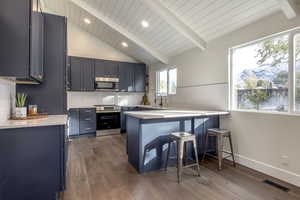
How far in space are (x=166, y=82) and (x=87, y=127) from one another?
2737 millimetres

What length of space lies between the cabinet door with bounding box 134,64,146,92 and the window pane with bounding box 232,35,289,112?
3.38m

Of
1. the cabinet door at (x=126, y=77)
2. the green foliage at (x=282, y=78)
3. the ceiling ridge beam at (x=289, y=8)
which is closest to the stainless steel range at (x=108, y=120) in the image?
the cabinet door at (x=126, y=77)

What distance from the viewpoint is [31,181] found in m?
1.70

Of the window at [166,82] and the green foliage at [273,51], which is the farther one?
the window at [166,82]

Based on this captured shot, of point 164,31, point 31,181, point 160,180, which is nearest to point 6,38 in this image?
point 31,181

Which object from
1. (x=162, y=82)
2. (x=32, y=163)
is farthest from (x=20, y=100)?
(x=162, y=82)

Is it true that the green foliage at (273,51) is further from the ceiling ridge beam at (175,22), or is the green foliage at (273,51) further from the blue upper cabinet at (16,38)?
the blue upper cabinet at (16,38)

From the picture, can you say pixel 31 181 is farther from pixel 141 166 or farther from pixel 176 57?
pixel 176 57

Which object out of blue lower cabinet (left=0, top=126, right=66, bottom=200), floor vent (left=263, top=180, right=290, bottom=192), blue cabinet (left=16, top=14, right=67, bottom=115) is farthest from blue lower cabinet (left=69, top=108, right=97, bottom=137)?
floor vent (left=263, top=180, right=290, bottom=192)

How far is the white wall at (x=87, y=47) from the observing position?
5.23 m

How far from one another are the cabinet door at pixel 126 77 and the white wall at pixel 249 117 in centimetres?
217

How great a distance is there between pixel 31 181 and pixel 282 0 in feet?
11.8

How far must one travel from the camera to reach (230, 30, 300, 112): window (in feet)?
7.49

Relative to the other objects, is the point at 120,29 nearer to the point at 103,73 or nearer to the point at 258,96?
the point at 103,73
